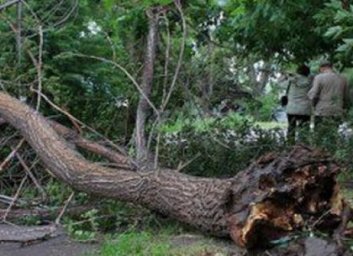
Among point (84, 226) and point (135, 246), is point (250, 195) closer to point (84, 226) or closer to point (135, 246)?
point (135, 246)

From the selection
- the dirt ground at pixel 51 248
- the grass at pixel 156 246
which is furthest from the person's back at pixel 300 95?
the dirt ground at pixel 51 248

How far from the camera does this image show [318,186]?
17.4ft

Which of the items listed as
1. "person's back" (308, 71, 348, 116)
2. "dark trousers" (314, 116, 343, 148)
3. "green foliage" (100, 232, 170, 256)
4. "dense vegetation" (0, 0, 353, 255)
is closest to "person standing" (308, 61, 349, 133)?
"person's back" (308, 71, 348, 116)

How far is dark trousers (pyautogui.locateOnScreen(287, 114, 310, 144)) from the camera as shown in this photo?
935 cm

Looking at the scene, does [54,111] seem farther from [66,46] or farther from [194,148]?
[194,148]

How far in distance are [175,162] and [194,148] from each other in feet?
1.61

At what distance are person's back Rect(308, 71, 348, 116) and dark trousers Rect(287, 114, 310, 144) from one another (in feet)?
1.57

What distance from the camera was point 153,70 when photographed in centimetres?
865

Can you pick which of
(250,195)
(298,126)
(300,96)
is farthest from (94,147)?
(300,96)

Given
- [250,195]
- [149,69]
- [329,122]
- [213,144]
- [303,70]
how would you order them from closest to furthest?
[250,195]
[149,69]
[213,144]
[329,122]
[303,70]

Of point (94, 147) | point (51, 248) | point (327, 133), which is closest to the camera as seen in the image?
point (51, 248)

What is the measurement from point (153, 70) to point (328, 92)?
329 cm

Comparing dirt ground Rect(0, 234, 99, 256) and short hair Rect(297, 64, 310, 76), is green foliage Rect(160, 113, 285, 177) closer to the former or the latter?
short hair Rect(297, 64, 310, 76)

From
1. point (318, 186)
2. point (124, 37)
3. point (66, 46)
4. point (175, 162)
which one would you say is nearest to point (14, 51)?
point (66, 46)
